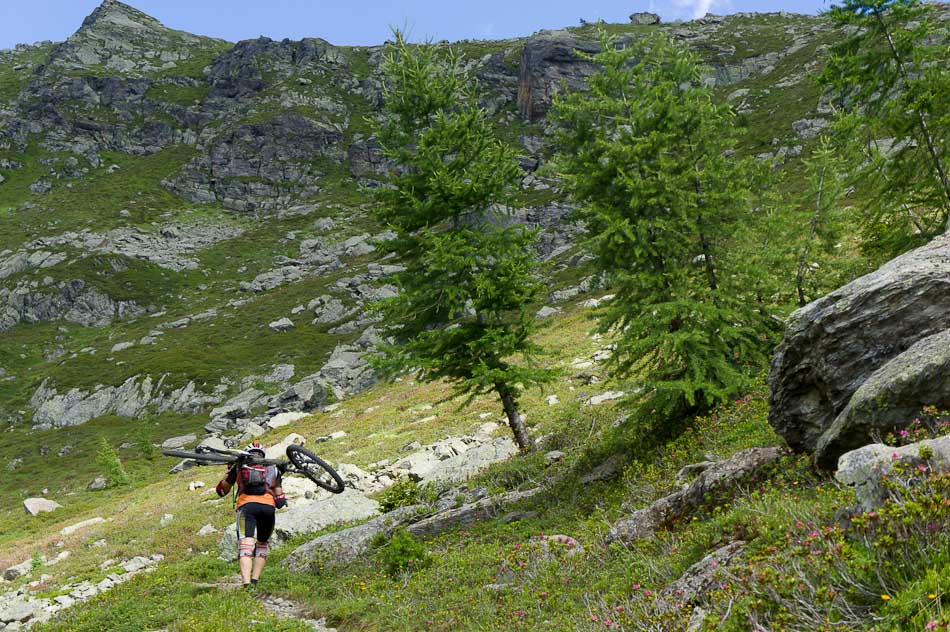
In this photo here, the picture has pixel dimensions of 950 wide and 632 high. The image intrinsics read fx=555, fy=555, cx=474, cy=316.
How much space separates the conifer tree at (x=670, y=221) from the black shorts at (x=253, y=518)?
25.0ft

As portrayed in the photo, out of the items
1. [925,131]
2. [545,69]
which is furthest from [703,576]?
[545,69]

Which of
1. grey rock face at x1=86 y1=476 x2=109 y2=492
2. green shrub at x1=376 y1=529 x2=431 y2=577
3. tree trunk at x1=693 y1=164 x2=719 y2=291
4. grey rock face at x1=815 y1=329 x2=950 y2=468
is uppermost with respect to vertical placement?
tree trunk at x1=693 y1=164 x2=719 y2=291

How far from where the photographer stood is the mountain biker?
10289mm

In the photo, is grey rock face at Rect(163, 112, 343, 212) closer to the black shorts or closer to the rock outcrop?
the black shorts

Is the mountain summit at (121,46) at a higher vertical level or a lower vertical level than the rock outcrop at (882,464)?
higher

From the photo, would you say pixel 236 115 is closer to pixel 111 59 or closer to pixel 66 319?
pixel 111 59

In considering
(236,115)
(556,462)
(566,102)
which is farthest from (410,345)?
(236,115)

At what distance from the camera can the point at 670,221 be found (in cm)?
1145

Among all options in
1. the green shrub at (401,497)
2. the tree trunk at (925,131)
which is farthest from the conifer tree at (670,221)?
the green shrub at (401,497)

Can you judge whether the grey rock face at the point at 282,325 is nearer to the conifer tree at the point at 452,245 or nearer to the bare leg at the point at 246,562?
the conifer tree at the point at 452,245

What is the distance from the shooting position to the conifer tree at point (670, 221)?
36.4ft

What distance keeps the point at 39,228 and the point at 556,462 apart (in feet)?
407

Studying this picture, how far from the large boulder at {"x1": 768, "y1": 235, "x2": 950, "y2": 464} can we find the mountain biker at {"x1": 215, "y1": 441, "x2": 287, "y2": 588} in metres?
8.73

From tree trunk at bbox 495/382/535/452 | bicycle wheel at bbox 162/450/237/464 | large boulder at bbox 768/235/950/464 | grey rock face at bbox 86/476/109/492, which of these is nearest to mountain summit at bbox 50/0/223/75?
grey rock face at bbox 86/476/109/492
